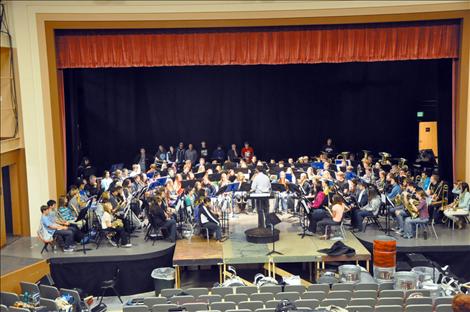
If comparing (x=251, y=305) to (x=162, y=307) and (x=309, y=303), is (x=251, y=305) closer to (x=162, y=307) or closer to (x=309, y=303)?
(x=309, y=303)

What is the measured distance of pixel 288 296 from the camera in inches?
451

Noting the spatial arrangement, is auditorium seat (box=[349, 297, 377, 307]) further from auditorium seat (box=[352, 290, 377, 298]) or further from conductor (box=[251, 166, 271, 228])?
conductor (box=[251, 166, 271, 228])

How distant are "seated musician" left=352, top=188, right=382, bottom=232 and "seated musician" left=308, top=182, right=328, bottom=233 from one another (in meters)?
1.09

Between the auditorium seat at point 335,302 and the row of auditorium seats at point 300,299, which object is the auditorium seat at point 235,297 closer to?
the row of auditorium seats at point 300,299

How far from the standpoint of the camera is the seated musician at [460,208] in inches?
658

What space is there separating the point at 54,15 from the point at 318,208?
9820 mm

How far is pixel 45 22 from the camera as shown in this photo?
1809 centimetres

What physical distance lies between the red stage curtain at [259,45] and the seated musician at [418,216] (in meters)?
5.51

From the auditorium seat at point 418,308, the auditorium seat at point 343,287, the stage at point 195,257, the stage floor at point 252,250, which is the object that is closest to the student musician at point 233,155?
the stage floor at point 252,250

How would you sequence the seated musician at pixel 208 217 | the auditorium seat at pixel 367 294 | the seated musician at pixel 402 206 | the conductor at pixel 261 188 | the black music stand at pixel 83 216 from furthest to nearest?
the seated musician at pixel 402 206, the conductor at pixel 261 188, the seated musician at pixel 208 217, the black music stand at pixel 83 216, the auditorium seat at pixel 367 294

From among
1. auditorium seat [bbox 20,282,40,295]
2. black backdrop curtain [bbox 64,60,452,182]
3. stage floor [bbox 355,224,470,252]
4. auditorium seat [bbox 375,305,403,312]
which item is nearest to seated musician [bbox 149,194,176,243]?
auditorium seat [bbox 20,282,40,295]

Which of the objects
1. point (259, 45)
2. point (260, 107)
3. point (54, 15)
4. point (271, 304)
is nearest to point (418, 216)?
point (271, 304)

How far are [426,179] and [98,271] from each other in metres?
10.4

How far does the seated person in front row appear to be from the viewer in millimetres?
15227
